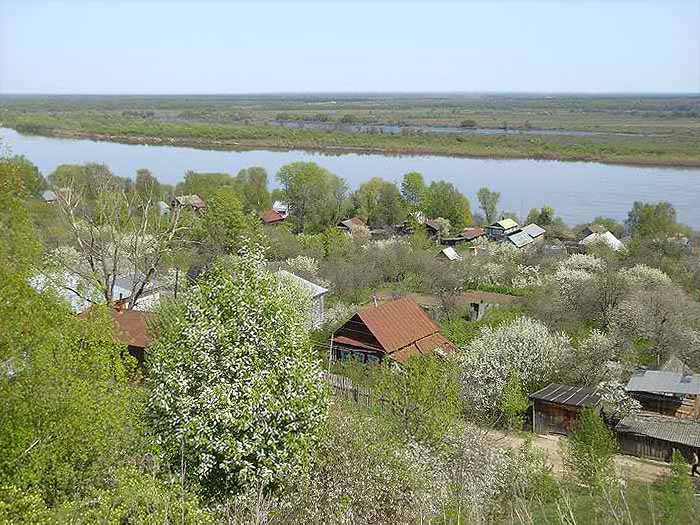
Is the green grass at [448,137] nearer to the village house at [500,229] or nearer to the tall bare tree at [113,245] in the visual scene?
the village house at [500,229]

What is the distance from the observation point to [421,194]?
49.0 metres

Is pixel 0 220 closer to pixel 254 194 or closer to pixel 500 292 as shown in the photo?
pixel 500 292

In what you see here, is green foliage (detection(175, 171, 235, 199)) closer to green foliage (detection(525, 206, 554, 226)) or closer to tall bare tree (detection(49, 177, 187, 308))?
green foliage (detection(525, 206, 554, 226))

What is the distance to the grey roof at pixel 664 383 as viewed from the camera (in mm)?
15750

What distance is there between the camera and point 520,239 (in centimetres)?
4100

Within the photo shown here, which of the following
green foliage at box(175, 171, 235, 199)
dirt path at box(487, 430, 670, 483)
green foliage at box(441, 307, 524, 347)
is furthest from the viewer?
green foliage at box(175, 171, 235, 199)

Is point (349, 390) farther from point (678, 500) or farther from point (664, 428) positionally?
point (678, 500)

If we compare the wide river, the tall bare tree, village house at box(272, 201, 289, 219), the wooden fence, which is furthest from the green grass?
the wooden fence

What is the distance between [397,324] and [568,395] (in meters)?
5.02

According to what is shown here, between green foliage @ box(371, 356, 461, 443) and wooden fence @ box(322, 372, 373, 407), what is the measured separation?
775mm

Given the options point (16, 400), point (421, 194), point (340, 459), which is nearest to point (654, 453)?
point (340, 459)

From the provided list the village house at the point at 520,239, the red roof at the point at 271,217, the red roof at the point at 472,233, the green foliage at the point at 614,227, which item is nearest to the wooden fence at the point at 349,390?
the village house at the point at 520,239

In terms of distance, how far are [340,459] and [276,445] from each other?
832 millimetres

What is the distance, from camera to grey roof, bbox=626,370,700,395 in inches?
620
